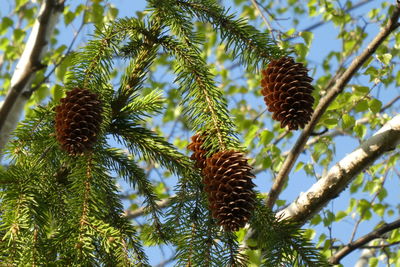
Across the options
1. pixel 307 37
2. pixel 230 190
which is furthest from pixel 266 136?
pixel 230 190

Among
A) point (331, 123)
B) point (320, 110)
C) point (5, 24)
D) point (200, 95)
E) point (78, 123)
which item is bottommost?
A: point (78, 123)

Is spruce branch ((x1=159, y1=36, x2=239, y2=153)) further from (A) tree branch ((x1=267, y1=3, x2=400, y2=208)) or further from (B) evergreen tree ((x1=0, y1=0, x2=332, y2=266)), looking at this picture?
(A) tree branch ((x1=267, y1=3, x2=400, y2=208))

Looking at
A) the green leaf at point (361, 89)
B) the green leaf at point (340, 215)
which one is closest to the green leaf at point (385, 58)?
the green leaf at point (361, 89)

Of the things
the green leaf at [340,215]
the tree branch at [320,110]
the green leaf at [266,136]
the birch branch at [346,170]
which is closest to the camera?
the birch branch at [346,170]

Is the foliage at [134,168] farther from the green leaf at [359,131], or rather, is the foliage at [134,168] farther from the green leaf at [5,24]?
the green leaf at [5,24]

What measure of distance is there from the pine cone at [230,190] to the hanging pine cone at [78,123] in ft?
0.66

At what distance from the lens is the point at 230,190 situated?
81 centimetres

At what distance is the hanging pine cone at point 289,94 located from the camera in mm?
932

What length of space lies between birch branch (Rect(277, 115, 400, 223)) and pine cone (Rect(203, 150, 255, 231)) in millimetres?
869

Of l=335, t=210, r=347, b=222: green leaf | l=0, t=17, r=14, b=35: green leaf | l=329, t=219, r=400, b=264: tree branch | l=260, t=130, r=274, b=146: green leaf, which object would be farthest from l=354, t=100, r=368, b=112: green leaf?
l=0, t=17, r=14, b=35: green leaf

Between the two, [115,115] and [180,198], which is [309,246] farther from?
[115,115]

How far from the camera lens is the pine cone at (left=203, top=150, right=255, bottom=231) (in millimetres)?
803

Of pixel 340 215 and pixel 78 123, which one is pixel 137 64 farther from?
pixel 340 215

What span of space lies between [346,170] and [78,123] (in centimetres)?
107
